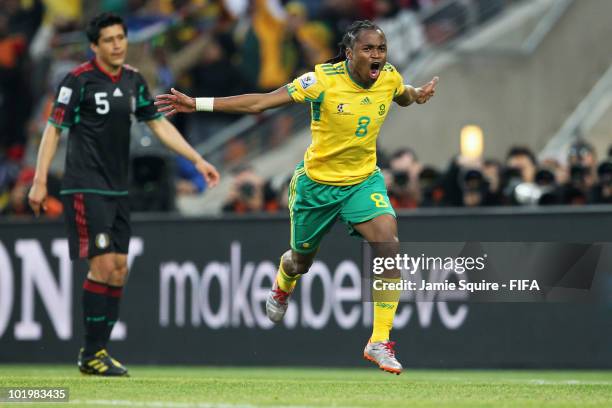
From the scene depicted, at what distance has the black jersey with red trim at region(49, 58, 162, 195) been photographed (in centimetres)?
1076

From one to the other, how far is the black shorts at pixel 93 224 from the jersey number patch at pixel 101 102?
64 cm

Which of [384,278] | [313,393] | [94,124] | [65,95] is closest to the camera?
[313,393]

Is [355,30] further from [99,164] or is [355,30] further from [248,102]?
[99,164]

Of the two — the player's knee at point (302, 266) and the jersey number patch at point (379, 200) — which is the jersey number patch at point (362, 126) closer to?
the jersey number patch at point (379, 200)

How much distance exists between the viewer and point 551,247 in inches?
503

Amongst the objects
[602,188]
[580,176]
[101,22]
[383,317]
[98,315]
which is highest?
[101,22]

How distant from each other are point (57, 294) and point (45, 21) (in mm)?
7805

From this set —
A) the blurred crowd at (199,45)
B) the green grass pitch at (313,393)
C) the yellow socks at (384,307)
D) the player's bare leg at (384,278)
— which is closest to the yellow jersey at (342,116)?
the player's bare leg at (384,278)

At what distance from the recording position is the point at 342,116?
969cm

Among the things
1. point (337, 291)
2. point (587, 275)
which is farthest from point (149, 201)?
A: point (587, 275)

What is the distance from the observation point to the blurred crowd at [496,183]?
44.6 feet

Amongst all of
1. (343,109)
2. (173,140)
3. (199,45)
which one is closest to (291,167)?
(199,45)

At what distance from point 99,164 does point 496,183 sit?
4.95m

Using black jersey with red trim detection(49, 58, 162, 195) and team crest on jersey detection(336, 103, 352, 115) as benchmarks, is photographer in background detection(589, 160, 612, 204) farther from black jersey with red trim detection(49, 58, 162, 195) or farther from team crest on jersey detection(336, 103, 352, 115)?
black jersey with red trim detection(49, 58, 162, 195)
